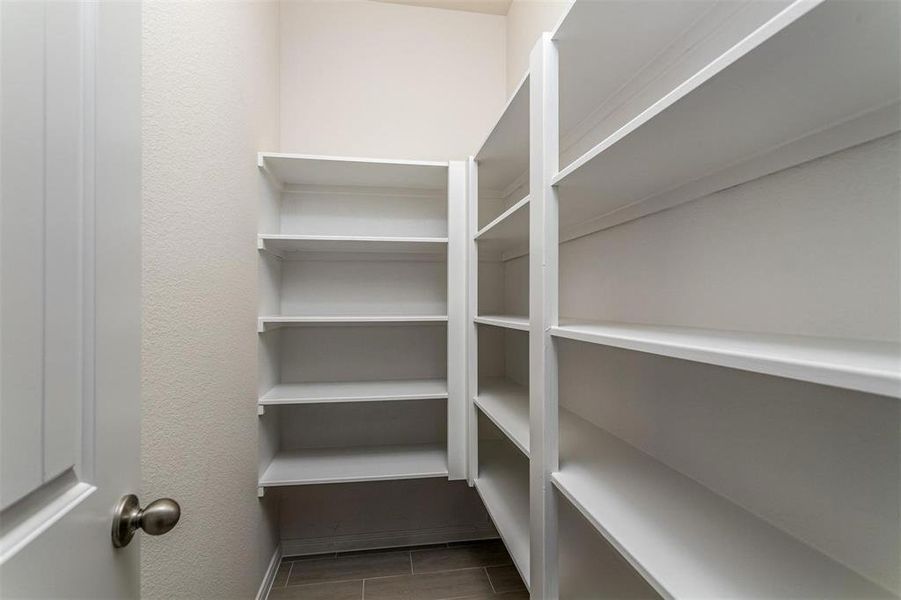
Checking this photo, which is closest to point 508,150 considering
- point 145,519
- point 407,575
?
point 145,519

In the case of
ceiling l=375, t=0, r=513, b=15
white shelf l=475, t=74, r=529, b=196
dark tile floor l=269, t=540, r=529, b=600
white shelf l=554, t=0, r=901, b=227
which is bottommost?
dark tile floor l=269, t=540, r=529, b=600

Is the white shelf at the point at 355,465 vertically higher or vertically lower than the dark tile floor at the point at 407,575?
higher

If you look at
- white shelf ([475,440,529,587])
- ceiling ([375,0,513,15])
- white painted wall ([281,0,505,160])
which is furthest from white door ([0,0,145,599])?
ceiling ([375,0,513,15])

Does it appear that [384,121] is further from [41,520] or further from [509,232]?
[41,520]

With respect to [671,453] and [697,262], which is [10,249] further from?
[671,453]

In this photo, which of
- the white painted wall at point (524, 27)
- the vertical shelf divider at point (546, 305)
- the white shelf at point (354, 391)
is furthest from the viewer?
the white shelf at point (354, 391)

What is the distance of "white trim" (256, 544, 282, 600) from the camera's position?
1.61 metres

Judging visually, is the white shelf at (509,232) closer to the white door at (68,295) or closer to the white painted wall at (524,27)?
the white painted wall at (524,27)

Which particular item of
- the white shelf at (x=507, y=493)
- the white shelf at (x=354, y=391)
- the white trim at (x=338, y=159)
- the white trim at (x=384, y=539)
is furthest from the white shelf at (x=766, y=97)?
the white trim at (x=384, y=539)

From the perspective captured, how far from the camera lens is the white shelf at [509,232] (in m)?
1.18

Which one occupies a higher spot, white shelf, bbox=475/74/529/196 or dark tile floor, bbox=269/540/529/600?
white shelf, bbox=475/74/529/196

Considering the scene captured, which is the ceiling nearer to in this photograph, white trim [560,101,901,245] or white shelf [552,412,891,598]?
white trim [560,101,901,245]

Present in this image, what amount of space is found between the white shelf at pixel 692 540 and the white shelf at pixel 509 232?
742 millimetres

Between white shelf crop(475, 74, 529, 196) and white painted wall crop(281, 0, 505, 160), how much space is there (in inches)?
13.5
